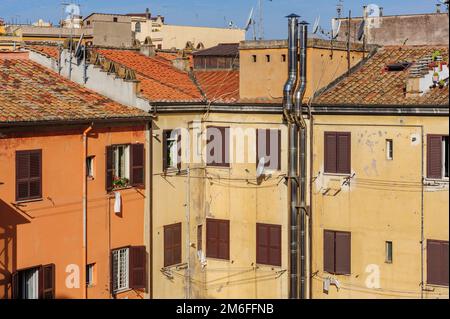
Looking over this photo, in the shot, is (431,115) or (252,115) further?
(252,115)

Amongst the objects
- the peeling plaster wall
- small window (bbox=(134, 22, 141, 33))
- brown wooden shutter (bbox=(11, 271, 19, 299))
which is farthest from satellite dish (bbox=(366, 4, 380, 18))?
small window (bbox=(134, 22, 141, 33))

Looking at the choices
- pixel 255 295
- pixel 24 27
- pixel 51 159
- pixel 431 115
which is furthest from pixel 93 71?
pixel 24 27

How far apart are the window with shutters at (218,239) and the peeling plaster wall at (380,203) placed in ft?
11.5

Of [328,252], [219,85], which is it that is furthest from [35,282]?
[219,85]

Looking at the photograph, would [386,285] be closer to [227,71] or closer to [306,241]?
[306,241]

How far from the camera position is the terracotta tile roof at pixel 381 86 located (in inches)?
1201

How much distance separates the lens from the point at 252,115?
33.3 metres

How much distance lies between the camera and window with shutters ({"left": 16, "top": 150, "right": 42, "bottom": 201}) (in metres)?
28.5

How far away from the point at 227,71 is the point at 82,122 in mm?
9877

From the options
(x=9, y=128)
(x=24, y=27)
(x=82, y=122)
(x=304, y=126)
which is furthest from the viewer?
(x=24, y=27)

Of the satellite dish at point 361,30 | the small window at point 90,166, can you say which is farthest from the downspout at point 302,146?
the satellite dish at point 361,30

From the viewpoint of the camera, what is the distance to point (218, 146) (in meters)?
34.0

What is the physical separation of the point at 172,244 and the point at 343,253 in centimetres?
627

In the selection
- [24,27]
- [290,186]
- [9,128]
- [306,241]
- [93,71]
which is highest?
[24,27]
